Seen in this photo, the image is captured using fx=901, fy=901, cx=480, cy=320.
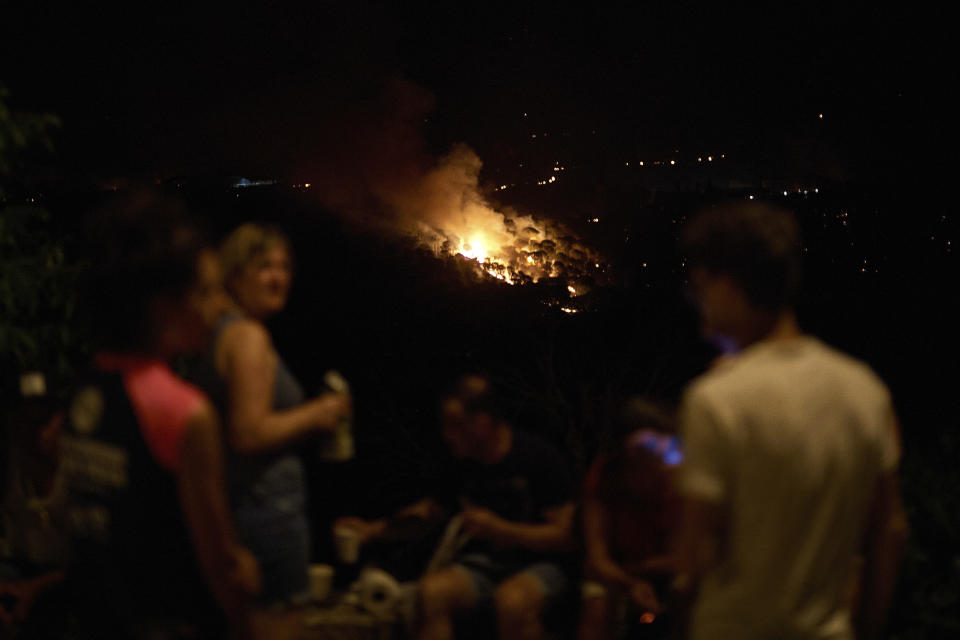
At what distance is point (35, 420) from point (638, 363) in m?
9.96

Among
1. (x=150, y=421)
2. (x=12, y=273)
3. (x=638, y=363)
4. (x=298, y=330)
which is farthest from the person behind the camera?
(x=298, y=330)

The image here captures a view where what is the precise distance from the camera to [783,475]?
1.93 m

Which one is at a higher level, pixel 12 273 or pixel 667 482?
pixel 12 273

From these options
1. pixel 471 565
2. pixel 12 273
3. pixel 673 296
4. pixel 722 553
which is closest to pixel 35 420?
pixel 12 273

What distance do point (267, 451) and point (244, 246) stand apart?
76cm

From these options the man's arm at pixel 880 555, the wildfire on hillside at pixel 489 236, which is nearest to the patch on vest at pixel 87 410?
Answer: the man's arm at pixel 880 555

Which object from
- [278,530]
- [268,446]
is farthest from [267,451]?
[278,530]

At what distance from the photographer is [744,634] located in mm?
2037

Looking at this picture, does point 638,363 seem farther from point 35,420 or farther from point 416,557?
point 35,420

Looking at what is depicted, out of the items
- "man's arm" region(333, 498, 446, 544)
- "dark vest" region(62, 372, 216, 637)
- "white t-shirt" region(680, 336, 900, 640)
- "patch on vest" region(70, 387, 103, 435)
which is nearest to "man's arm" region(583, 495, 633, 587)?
"man's arm" region(333, 498, 446, 544)

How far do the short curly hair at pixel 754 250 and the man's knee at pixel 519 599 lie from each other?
1772 millimetres

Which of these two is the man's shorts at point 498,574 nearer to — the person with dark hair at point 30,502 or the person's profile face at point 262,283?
the person's profile face at point 262,283

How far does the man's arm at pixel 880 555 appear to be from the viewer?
7.21 feet

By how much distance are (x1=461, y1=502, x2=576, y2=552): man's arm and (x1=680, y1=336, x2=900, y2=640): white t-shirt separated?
144 centimetres
